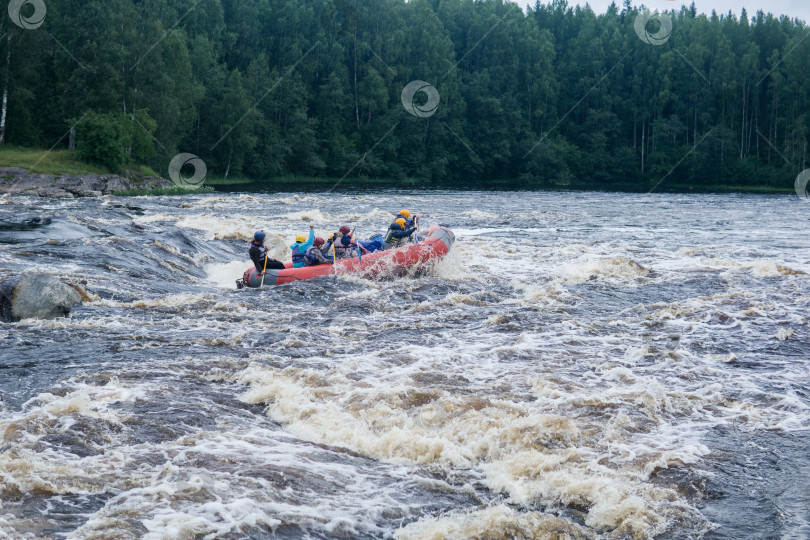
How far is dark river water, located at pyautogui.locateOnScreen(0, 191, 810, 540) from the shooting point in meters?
5.36

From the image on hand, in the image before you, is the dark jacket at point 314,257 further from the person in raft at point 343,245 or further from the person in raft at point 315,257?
the person in raft at point 343,245

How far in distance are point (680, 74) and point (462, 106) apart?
23.5 m

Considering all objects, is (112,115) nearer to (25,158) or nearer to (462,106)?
(25,158)

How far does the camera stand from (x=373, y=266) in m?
14.5

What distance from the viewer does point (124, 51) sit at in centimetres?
4066

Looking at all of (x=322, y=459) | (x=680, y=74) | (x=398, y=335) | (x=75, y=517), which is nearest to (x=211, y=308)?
(x=398, y=335)

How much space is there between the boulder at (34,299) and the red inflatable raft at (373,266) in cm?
356

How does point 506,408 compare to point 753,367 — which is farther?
point 753,367
